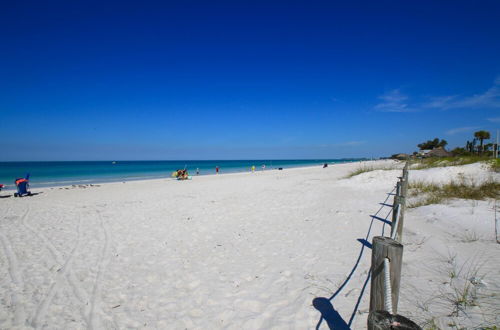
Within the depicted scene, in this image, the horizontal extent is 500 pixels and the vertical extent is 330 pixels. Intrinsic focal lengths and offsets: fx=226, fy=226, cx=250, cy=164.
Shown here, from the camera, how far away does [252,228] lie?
21.3 ft

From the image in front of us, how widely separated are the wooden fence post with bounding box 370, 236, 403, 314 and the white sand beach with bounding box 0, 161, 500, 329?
3.38ft

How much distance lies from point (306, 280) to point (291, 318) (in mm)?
901

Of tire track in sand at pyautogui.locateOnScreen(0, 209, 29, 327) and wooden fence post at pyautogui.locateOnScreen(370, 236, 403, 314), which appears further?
tire track in sand at pyautogui.locateOnScreen(0, 209, 29, 327)

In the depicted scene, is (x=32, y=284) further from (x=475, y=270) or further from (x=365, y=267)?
(x=475, y=270)

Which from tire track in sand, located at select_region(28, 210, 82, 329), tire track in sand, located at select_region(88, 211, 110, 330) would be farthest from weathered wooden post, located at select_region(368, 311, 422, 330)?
tire track in sand, located at select_region(28, 210, 82, 329)

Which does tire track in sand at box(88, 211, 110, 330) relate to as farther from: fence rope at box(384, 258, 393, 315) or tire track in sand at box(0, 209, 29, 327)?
fence rope at box(384, 258, 393, 315)

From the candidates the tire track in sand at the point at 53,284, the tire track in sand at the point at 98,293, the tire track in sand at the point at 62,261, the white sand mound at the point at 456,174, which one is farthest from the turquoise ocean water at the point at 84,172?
the white sand mound at the point at 456,174

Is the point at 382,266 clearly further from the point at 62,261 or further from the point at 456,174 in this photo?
the point at 456,174

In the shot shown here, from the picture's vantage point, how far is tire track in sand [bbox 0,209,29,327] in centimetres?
308

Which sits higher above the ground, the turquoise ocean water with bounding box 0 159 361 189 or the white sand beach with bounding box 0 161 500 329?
the turquoise ocean water with bounding box 0 159 361 189

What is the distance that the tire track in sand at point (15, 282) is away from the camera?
3.08m

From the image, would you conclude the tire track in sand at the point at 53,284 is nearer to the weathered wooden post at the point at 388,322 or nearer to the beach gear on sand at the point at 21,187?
the weathered wooden post at the point at 388,322

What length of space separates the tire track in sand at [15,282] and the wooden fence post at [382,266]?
4294mm

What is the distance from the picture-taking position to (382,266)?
1.81 metres
